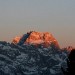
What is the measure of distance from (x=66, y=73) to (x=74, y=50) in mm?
1655

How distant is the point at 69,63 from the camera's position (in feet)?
82.5

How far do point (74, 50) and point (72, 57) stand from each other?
70cm

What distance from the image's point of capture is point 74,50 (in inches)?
1000

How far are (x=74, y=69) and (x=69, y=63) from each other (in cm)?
52

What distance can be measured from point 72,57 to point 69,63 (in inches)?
20.3

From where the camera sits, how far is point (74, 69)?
82.0 ft

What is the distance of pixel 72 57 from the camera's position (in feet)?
81.7

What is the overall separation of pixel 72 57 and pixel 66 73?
4.38 ft

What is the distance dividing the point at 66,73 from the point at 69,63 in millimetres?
823

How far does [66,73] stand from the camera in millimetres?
25531

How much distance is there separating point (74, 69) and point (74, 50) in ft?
4.32
